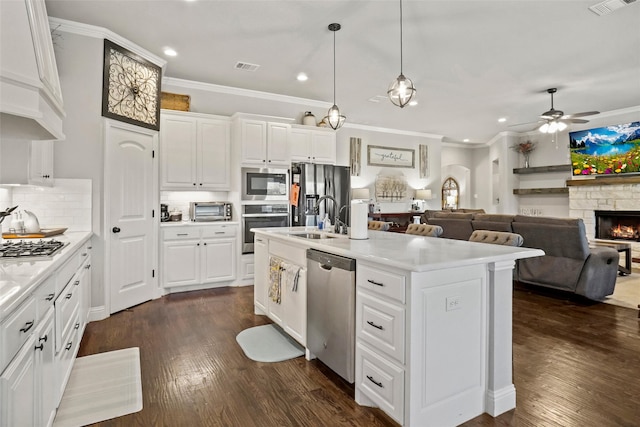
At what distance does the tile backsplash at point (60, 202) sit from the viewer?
3348 millimetres

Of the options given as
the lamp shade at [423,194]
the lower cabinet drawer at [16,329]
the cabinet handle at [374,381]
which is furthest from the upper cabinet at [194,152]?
the lamp shade at [423,194]

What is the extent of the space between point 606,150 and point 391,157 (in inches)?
168

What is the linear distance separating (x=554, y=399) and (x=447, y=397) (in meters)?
0.84

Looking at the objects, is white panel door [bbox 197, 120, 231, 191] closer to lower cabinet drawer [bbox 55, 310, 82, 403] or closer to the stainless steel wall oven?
the stainless steel wall oven

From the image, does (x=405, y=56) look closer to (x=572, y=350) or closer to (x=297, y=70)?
(x=297, y=70)

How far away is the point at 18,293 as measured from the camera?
48.8 inches

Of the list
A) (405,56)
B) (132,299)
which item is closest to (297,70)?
(405,56)

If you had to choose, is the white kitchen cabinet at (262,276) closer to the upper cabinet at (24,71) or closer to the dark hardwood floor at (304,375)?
the dark hardwood floor at (304,375)

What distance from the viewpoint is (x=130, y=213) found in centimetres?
401

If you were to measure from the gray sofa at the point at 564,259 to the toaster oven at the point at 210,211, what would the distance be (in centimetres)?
378

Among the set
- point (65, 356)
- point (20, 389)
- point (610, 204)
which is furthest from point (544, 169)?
point (20, 389)

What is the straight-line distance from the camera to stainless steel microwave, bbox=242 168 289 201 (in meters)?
5.04

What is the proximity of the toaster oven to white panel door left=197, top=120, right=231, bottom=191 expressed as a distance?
0.82 ft

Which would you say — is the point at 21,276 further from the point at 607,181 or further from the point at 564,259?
the point at 607,181
